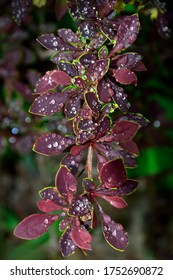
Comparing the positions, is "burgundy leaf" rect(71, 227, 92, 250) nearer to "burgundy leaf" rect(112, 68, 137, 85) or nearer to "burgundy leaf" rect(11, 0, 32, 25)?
"burgundy leaf" rect(112, 68, 137, 85)

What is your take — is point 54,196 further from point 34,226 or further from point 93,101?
point 93,101

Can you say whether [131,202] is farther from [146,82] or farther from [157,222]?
[146,82]

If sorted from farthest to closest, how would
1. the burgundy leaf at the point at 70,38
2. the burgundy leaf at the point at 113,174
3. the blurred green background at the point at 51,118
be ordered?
the blurred green background at the point at 51,118 → the burgundy leaf at the point at 70,38 → the burgundy leaf at the point at 113,174

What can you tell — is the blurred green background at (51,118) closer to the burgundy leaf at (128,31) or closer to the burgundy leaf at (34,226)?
the burgundy leaf at (34,226)

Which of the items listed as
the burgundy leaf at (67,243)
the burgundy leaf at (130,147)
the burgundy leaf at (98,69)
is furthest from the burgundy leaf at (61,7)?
the burgundy leaf at (67,243)

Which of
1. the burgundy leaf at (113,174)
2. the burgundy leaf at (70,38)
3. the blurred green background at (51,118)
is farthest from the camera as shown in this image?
the blurred green background at (51,118)

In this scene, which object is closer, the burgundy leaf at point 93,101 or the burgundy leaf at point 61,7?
the burgundy leaf at point 93,101

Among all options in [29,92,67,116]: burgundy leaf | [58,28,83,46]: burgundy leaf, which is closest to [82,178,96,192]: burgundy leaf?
[29,92,67,116]: burgundy leaf

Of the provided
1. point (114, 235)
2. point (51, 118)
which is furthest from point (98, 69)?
point (51, 118)
